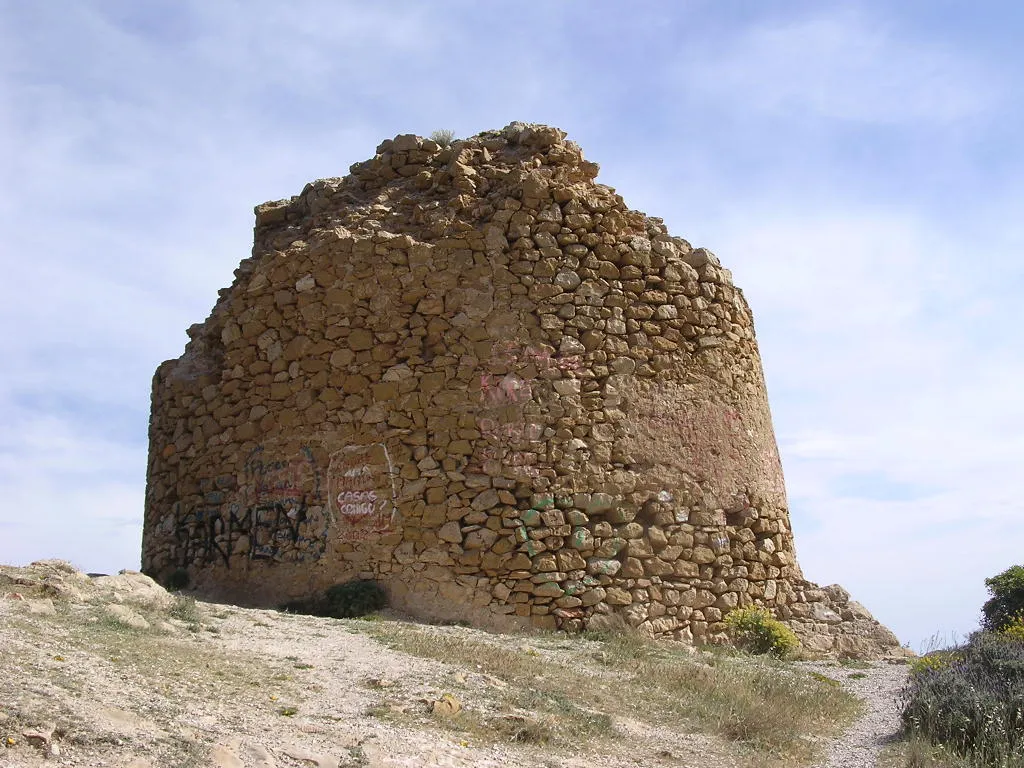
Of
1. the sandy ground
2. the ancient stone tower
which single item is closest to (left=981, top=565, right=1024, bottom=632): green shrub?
the ancient stone tower

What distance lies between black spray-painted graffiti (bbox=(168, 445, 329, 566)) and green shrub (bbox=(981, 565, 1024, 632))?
32.0ft

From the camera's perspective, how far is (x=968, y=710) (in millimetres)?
6918

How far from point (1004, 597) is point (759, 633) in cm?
729

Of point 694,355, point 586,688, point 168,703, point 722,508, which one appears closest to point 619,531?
point 722,508

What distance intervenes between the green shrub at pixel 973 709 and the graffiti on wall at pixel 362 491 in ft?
15.6

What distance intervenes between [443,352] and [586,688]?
3.98m

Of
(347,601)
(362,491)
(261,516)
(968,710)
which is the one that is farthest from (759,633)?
(261,516)

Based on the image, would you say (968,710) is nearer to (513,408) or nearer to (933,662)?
(933,662)

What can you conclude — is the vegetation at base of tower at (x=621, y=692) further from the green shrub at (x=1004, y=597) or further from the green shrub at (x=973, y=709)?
the green shrub at (x=1004, y=597)

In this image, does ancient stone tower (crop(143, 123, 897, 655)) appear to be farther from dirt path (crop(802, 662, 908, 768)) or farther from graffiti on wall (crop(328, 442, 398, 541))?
dirt path (crop(802, 662, 908, 768))

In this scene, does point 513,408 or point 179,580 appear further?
point 179,580

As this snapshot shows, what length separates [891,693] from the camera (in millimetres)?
8672

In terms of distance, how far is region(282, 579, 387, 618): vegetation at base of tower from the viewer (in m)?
9.59

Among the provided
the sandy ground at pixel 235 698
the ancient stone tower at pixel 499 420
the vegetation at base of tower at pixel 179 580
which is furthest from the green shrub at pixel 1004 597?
the vegetation at base of tower at pixel 179 580
